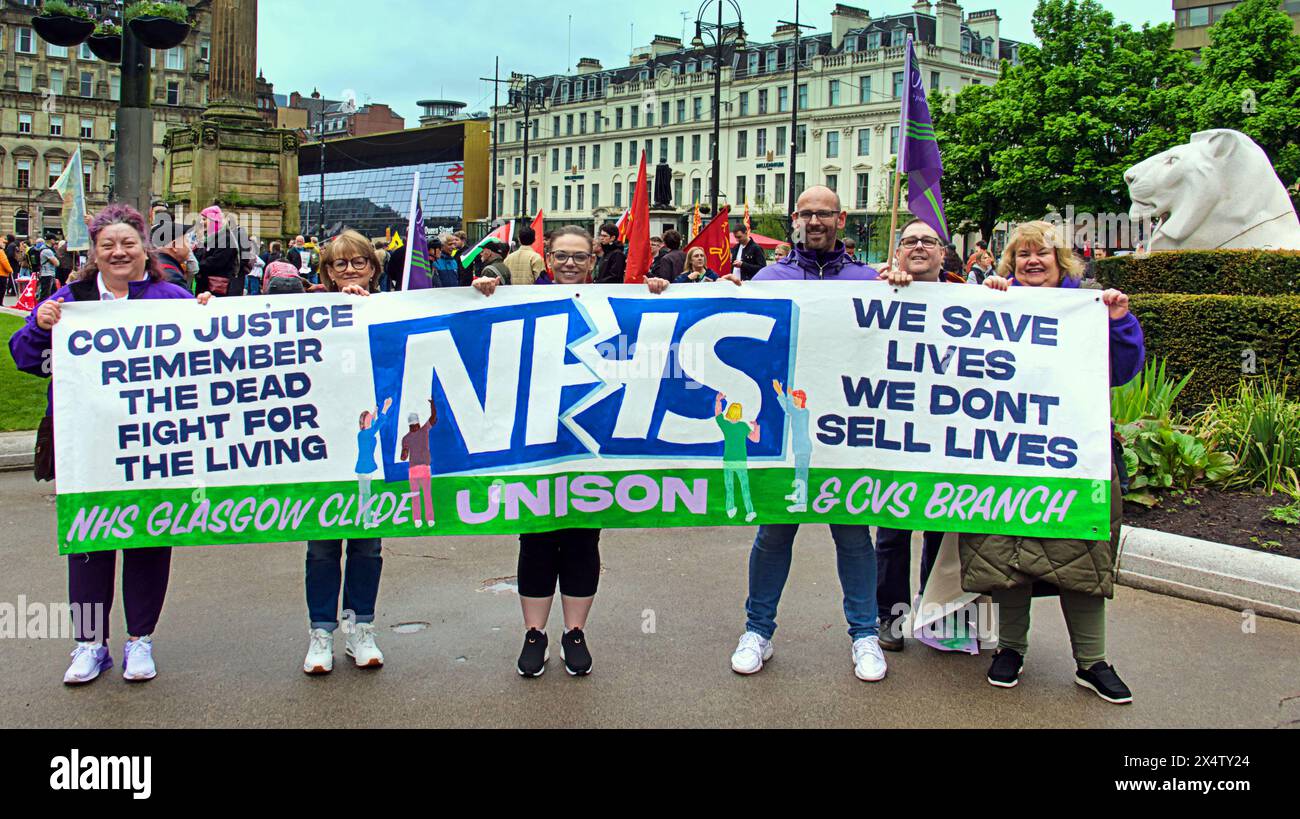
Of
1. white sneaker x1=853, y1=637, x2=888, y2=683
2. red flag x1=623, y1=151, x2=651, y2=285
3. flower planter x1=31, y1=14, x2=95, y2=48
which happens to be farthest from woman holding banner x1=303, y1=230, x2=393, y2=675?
flower planter x1=31, y1=14, x2=95, y2=48

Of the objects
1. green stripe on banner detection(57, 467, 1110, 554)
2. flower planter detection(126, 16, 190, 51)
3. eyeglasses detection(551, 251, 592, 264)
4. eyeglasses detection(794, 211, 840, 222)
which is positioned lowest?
green stripe on banner detection(57, 467, 1110, 554)

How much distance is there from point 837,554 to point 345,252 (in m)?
2.41

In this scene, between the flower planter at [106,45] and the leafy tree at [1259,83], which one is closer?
the flower planter at [106,45]

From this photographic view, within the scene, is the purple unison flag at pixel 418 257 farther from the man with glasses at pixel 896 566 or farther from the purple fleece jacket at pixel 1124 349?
the purple fleece jacket at pixel 1124 349

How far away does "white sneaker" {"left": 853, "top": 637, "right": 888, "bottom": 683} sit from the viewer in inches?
191

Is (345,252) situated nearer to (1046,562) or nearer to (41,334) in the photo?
(41,334)

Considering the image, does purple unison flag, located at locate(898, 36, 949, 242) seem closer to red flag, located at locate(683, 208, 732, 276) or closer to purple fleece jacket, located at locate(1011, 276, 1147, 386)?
purple fleece jacket, located at locate(1011, 276, 1147, 386)

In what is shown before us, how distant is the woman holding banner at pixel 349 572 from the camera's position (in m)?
4.89

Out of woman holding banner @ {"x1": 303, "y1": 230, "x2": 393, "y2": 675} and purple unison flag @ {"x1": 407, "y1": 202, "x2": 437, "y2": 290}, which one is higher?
purple unison flag @ {"x1": 407, "y1": 202, "x2": 437, "y2": 290}

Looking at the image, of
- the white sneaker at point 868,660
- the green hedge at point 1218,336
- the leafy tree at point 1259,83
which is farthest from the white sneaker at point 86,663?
the leafy tree at point 1259,83

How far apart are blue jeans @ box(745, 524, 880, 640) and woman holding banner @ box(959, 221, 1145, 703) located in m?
0.41

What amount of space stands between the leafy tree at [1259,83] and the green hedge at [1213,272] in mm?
35341

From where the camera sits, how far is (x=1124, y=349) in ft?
15.8

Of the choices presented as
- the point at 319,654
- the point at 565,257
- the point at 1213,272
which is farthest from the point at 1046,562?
the point at 1213,272
